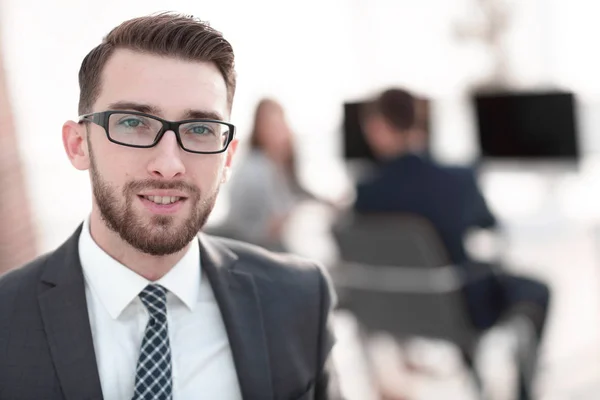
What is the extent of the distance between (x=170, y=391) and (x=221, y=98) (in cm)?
48

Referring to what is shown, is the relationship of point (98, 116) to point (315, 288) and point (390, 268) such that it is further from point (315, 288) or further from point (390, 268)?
point (390, 268)

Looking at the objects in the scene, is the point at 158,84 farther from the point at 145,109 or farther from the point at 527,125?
the point at 527,125

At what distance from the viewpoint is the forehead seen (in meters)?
1.06

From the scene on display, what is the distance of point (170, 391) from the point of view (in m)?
1.12

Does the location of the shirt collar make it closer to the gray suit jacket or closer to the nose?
the gray suit jacket

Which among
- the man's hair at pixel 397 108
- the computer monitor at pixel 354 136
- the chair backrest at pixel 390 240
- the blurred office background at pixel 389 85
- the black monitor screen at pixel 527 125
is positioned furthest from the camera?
the computer monitor at pixel 354 136

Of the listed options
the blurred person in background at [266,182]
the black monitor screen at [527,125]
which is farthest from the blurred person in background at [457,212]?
the black monitor screen at [527,125]

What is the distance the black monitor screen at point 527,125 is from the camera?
3.43m

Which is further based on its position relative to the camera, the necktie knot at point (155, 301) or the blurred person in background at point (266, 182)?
the blurred person in background at point (266, 182)

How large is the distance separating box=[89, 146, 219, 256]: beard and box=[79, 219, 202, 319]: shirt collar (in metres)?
0.07

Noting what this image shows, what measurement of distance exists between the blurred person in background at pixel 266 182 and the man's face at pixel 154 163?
217cm

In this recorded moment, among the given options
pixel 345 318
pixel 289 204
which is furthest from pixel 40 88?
pixel 345 318

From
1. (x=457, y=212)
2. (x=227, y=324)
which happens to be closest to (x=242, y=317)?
(x=227, y=324)

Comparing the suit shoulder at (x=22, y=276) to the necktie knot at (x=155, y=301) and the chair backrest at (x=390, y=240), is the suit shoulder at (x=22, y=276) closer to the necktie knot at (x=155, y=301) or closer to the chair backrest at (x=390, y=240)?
the necktie knot at (x=155, y=301)
